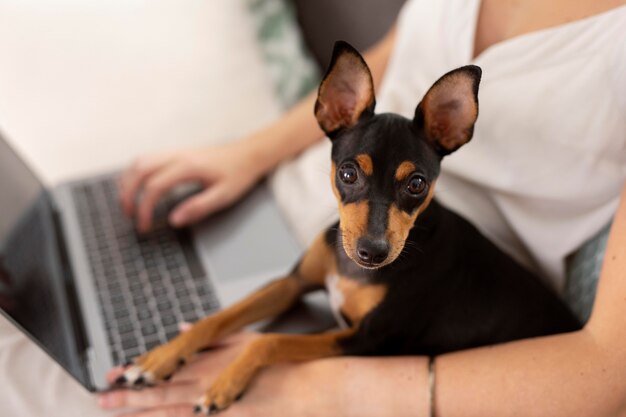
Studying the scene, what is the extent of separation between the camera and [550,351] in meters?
0.85

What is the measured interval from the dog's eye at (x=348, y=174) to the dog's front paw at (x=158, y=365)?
361 millimetres

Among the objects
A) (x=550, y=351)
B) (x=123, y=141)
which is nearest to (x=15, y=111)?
(x=123, y=141)

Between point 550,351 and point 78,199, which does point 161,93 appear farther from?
point 550,351

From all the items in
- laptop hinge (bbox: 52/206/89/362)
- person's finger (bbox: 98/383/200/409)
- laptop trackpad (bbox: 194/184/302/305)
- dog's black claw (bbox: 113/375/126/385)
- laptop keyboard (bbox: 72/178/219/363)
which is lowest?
laptop trackpad (bbox: 194/184/302/305)

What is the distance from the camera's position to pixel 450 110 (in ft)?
2.04

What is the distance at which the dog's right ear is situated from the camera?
618mm

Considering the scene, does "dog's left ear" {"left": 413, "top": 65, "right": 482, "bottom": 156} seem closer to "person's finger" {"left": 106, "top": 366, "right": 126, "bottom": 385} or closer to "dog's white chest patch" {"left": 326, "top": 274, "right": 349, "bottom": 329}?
"dog's white chest patch" {"left": 326, "top": 274, "right": 349, "bottom": 329}

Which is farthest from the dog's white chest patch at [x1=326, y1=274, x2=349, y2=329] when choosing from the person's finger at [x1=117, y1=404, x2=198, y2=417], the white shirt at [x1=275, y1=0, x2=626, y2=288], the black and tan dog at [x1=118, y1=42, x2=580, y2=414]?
the person's finger at [x1=117, y1=404, x2=198, y2=417]

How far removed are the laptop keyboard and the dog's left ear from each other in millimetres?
558

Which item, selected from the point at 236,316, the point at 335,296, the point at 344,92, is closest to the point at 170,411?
the point at 236,316

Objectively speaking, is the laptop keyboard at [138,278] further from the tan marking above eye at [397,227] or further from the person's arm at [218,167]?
the tan marking above eye at [397,227]

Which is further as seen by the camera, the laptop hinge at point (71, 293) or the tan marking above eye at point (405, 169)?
the laptop hinge at point (71, 293)

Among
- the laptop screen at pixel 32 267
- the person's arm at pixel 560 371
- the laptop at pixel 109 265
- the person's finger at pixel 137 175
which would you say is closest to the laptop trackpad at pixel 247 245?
the laptop at pixel 109 265

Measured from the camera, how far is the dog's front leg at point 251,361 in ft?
2.91
